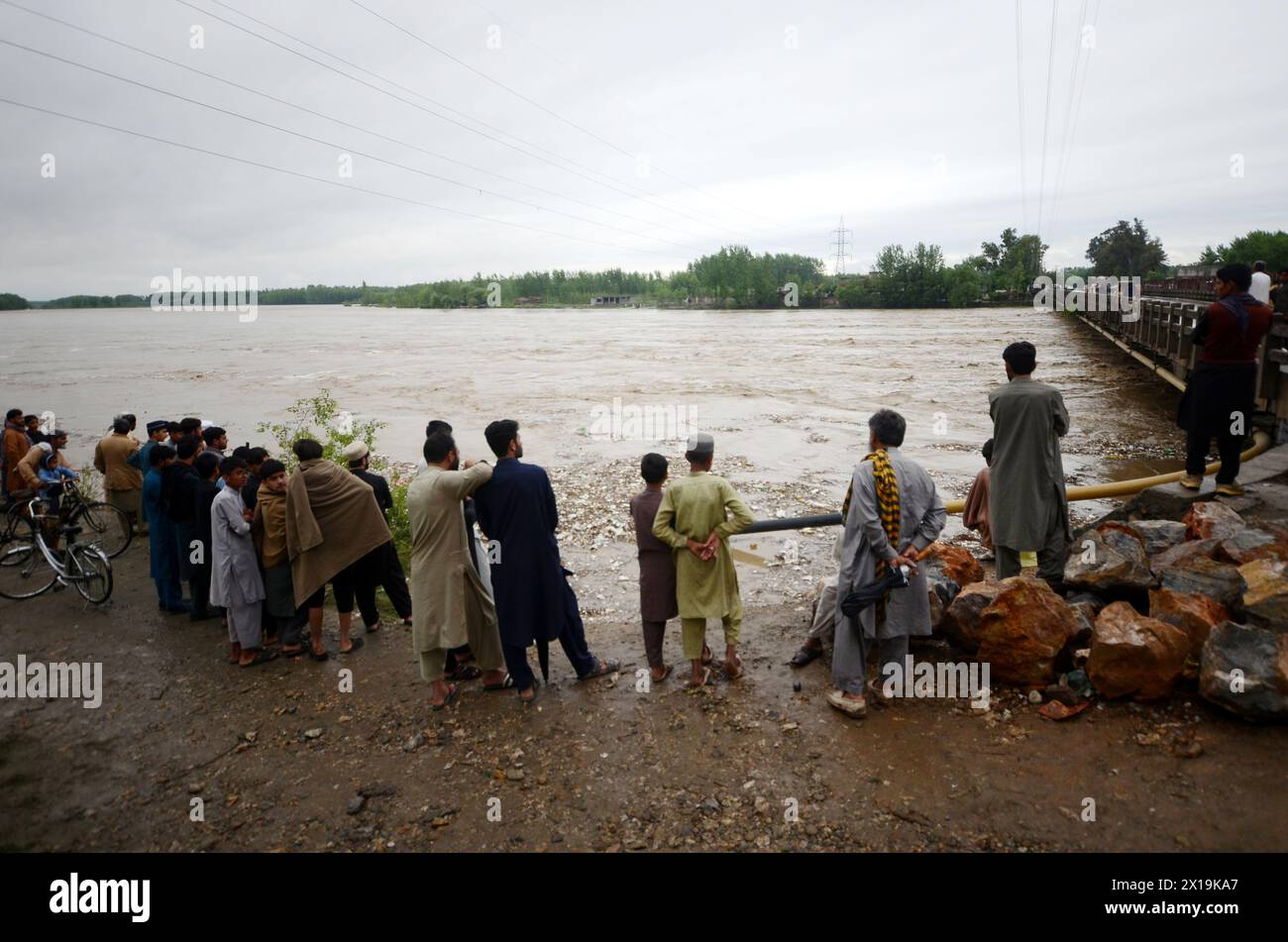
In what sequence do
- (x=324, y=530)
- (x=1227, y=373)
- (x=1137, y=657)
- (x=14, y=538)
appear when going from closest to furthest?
1. (x=1137, y=657)
2. (x=324, y=530)
3. (x=1227, y=373)
4. (x=14, y=538)

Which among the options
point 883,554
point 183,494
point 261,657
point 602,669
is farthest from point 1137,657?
point 183,494

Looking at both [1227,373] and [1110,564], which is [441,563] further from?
[1227,373]

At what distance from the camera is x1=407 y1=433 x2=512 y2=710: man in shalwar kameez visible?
4.61 metres

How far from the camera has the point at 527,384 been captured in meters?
29.9

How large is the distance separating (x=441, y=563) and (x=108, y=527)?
6678 millimetres

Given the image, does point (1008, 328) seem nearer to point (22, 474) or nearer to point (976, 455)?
point (976, 455)

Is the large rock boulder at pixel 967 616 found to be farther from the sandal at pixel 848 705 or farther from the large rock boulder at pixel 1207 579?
the large rock boulder at pixel 1207 579

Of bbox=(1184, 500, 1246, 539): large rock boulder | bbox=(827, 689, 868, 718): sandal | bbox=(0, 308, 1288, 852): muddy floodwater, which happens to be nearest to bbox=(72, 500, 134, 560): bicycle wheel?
bbox=(0, 308, 1288, 852): muddy floodwater

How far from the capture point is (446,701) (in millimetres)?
4906

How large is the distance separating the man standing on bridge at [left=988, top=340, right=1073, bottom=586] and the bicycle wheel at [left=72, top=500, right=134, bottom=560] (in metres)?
9.39

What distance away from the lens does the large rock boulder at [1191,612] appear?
4.12 metres

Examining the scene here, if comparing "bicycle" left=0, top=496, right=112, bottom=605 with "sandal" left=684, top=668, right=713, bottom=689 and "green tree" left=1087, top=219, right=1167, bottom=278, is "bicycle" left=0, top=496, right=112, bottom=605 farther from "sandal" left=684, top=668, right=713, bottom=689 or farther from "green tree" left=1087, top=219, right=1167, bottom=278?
"green tree" left=1087, top=219, right=1167, bottom=278

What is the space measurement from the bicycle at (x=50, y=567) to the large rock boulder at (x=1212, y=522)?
31.0 feet
